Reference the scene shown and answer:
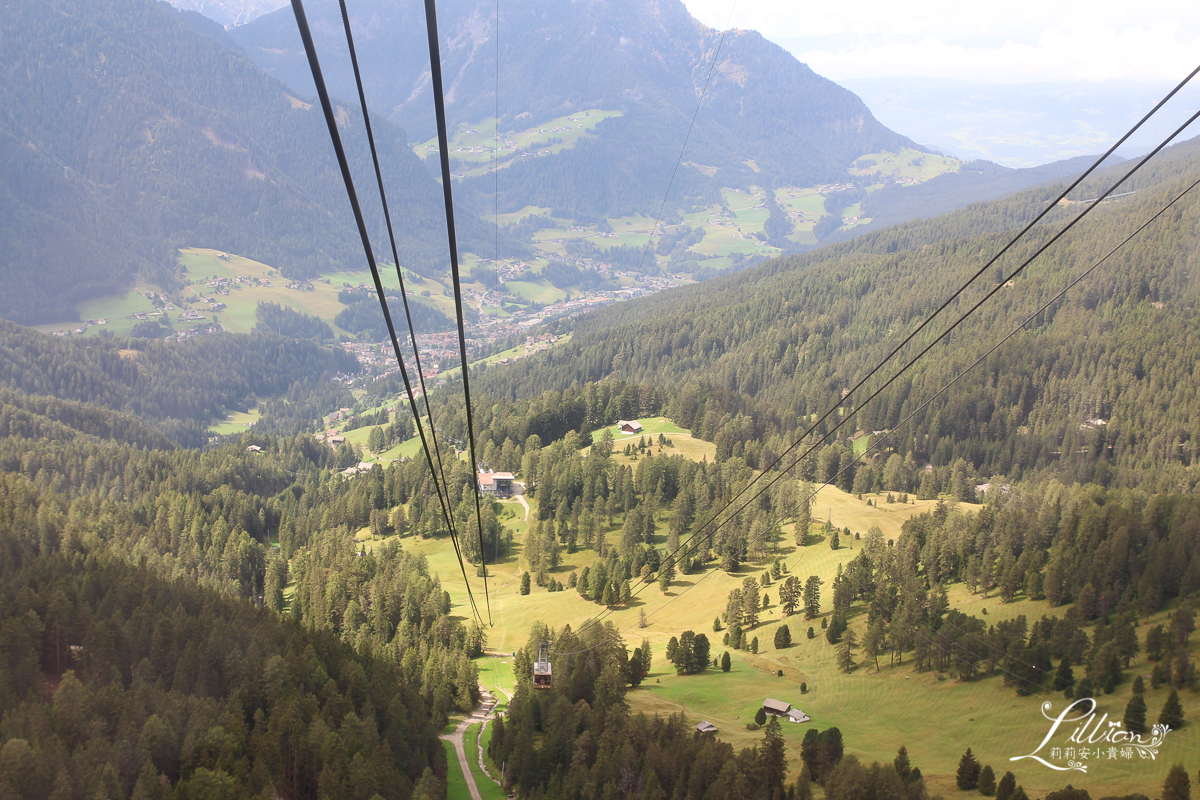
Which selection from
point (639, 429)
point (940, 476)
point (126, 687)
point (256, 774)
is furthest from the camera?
point (639, 429)

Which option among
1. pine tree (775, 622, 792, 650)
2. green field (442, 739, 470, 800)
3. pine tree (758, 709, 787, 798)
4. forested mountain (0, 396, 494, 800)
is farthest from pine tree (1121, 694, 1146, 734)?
forested mountain (0, 396, 494, 800)

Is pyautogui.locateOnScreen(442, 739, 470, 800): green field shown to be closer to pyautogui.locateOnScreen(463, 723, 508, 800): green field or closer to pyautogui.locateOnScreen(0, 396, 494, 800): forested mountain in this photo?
pyautogui.locateOnScreen(463, 723, 508, 800): green field

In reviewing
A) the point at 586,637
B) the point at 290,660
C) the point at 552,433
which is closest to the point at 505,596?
the point at 586,637

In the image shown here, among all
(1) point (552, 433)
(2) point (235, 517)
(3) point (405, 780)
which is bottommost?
(3) point (405, 780)

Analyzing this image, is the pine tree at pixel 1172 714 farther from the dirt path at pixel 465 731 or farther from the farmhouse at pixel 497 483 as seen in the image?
the farmhouse at pixel 497 483

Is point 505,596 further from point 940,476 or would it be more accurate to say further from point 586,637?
point 940,476

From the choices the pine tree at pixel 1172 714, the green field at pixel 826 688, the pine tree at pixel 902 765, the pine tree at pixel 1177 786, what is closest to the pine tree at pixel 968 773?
the green field at pixel 826 688
